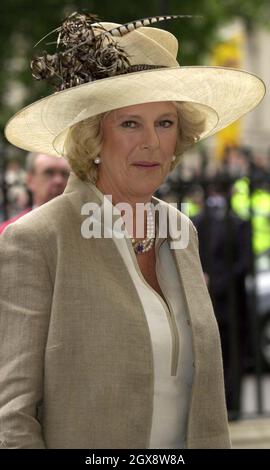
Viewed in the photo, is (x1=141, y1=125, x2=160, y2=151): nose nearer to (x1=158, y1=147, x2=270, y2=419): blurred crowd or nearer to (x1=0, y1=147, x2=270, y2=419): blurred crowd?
(x1=0, y1=147, x2=270, y2=419): blurred crowd

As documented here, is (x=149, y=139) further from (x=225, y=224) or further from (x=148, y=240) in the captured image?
(x=225, y=224)

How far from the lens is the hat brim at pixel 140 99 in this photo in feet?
8.61

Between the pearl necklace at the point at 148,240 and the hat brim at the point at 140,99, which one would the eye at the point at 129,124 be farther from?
the pearl necklace at the point at 148,240

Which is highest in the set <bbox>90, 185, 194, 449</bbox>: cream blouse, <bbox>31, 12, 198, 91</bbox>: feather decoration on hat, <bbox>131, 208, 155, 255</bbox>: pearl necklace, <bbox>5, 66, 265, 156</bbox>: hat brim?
<bbox>31, 12, 198, 91</bbox>: feather decoration on hat

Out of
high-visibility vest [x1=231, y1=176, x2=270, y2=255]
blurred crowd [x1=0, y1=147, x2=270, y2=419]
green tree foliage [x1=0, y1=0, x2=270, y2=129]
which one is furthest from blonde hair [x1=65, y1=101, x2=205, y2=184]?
green tree foliage [x1=0, y1=0, x2=270, y2=129]

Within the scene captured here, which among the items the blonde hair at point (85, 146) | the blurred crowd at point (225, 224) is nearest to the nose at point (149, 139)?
the blonde hair at point (85, 146)

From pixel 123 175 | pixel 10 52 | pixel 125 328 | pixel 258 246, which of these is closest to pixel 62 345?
pixel 125 328

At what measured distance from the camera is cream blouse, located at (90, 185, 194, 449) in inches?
99.1

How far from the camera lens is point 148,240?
2.75m

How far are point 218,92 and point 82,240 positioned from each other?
0.57 meters

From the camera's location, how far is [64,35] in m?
2.72

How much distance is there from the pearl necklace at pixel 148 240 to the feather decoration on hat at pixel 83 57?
36 centimetres

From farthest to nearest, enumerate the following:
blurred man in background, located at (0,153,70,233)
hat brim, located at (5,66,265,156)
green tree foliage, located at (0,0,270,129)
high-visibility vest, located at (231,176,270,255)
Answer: green tree foliage, located at (0,0,270,129)
high-visibility vest, located at (231,176,270,255)
blurred man in background, located at (0,153,70,233)
hat brim, located at (5,66,265,156)
